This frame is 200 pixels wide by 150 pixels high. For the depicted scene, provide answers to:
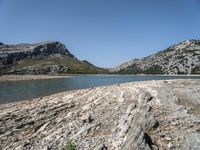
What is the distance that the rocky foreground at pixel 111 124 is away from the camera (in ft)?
51.3

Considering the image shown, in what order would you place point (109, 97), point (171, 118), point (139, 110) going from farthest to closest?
point (109, 97) → point (139, 110) → point (171, 118)

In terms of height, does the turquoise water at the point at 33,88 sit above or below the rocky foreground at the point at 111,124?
below

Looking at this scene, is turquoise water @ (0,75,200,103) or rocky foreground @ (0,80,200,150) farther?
turquoise water @ (0,75,200,103)

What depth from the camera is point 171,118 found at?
1873 cm

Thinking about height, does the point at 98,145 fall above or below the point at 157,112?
below

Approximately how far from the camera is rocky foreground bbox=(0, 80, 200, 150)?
51.3 ft

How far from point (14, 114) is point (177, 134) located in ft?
39.9

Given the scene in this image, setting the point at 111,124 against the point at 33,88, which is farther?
the point at 33,88

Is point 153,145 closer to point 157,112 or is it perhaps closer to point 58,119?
point 157,112

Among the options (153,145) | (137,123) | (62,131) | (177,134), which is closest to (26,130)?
(62,131)

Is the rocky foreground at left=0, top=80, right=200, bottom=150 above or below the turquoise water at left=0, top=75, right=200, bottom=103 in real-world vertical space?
above

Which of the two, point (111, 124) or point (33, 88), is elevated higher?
point (111, 124)

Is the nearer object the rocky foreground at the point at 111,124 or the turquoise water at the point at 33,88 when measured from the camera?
the rocky foreground at the point at 111,124

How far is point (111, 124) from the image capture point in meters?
18.6
